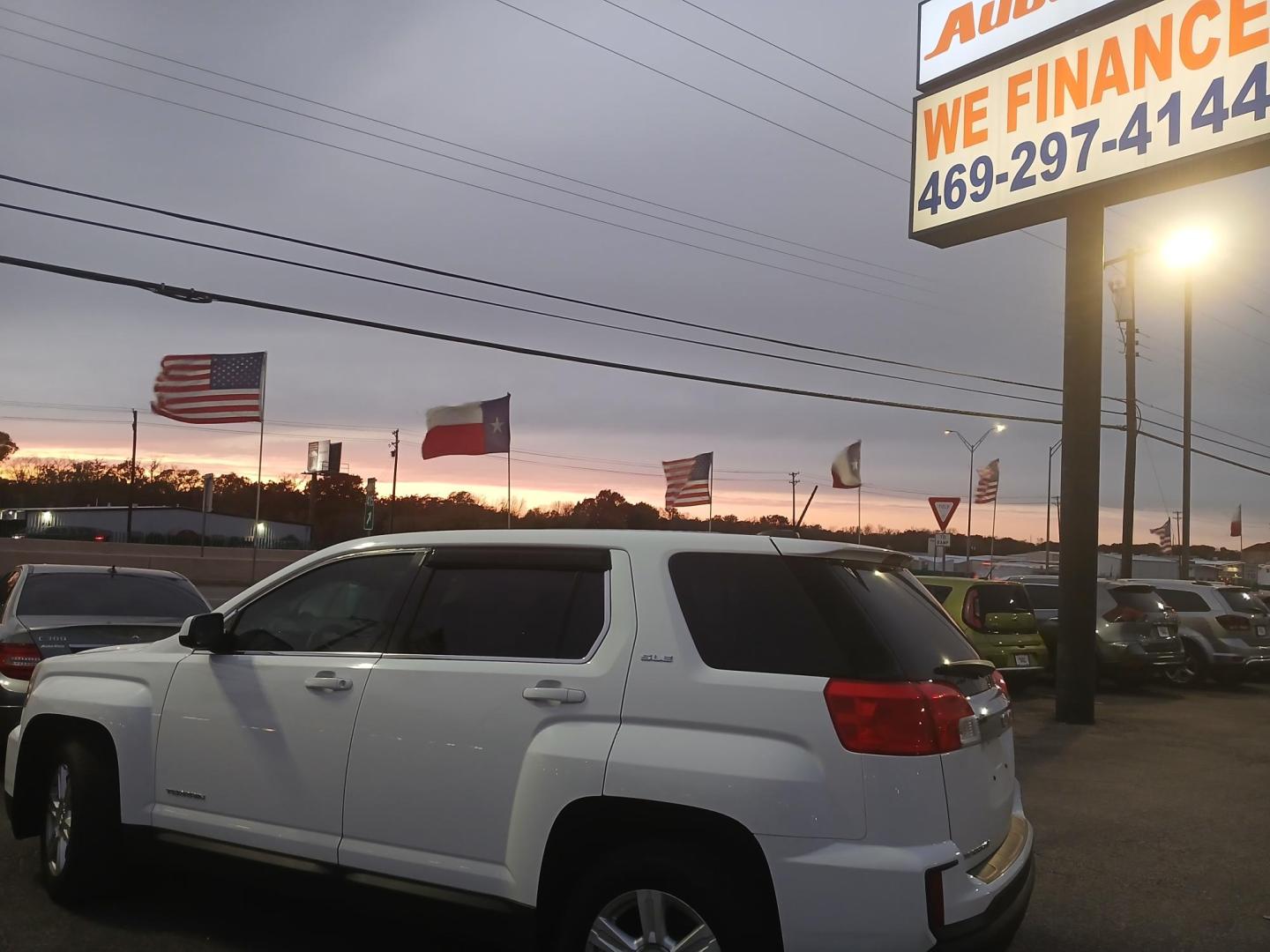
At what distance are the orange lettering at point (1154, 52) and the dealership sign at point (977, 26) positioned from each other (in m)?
0.80

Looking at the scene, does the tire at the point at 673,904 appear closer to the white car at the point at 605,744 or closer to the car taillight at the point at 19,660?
the white car at the point at 605,744

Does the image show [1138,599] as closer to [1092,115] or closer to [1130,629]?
[1130,629]

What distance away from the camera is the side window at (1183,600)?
17.5m

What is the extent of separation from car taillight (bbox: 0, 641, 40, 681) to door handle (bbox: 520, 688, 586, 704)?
17.3 feet

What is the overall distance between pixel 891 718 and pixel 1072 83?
47.1ft

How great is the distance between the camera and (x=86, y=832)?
5.01 metres

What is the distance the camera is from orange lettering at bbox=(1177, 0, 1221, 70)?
13.8m

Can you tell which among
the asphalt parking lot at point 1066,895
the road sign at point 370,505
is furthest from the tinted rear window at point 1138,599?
the road sign at point 370,505

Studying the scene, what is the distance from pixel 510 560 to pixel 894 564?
5.20 ft

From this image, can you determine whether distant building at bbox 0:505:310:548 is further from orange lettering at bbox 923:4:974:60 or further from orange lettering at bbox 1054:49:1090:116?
orange lettering at bbox 1054:49:1090:116

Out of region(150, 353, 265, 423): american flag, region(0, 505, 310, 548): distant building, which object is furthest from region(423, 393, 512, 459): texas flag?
region(0, 505, 310, 548): distant building

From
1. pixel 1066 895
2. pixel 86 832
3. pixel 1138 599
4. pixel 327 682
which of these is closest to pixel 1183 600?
pixel 1138 599

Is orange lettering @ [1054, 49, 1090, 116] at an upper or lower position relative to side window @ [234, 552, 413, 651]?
upper

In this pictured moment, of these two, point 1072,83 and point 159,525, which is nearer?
point 1072,83
